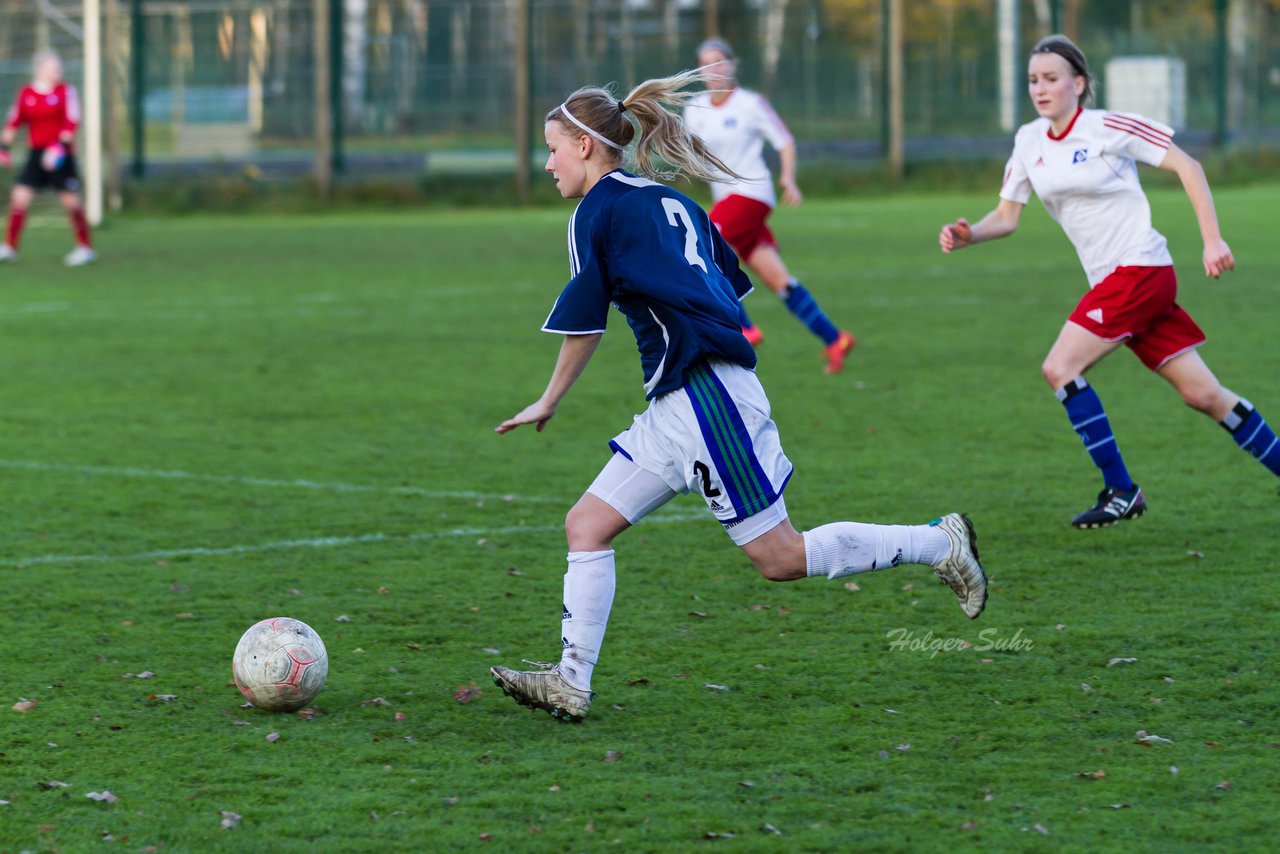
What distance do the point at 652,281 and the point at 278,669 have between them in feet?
4.83

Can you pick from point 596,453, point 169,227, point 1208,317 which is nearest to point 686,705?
point 596,453

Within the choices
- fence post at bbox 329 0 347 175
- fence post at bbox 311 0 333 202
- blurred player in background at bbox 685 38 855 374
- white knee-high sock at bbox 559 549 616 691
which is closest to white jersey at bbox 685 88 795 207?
blurred player in background at bbox 685 38 855 374

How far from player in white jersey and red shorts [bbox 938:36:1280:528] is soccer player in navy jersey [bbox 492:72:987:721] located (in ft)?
7.78

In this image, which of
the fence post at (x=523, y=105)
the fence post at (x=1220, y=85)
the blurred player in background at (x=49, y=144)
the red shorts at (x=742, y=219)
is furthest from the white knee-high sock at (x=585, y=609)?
the fence post at (x=1220, y=85)

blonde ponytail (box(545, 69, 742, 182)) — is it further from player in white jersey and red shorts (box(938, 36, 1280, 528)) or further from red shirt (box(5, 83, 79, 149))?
red shirt (box(5, 83, 79, 149))

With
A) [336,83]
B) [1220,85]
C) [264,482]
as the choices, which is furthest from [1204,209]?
[1220,85]

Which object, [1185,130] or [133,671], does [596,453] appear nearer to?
[133,671]

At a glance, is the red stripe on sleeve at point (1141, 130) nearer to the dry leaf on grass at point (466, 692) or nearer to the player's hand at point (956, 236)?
the player's hand at point (956, 236)

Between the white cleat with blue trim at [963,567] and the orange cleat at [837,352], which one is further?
the orange cleat at [837,352]

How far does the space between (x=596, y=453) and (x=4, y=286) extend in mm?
9959

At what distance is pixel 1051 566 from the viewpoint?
21.5 feet

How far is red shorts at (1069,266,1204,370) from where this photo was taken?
23.0 feet

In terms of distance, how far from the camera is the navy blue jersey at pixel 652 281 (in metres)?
4.73

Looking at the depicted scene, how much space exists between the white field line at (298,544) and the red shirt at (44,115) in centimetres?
1324
